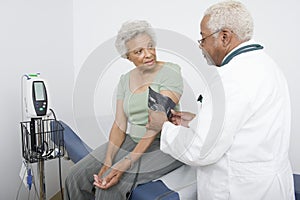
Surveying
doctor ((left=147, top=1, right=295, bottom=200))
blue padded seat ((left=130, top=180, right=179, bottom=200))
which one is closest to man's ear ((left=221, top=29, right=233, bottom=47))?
doctor ((left=147, top=1, right=295, bottom=200))

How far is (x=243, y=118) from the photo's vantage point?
1077 mm

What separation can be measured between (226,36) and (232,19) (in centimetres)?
7

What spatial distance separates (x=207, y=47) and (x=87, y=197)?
3.03 ft

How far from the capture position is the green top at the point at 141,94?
1.32 meters

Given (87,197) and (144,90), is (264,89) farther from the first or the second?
(87,197)

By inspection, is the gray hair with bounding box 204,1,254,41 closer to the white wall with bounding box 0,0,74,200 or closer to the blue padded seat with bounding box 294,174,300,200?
the blue padded seat with bounding box 294,174,300,200

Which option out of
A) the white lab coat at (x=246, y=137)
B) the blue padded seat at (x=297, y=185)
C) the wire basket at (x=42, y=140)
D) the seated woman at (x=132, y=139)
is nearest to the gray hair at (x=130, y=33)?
the seated woman at (x=132, y=139)

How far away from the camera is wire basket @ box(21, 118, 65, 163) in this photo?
1604 mm

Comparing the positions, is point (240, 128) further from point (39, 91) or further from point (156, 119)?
point (39, 91)

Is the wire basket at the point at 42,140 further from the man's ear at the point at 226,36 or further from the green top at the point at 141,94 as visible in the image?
the man's ear at the point at 226,36

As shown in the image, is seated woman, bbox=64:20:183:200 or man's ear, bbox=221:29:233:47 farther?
seated woman, bbox=64:20:183:200

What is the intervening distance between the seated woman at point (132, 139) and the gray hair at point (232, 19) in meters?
0.26

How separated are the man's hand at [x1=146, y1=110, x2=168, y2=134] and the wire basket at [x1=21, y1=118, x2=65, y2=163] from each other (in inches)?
24.0

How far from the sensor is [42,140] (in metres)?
1.63
